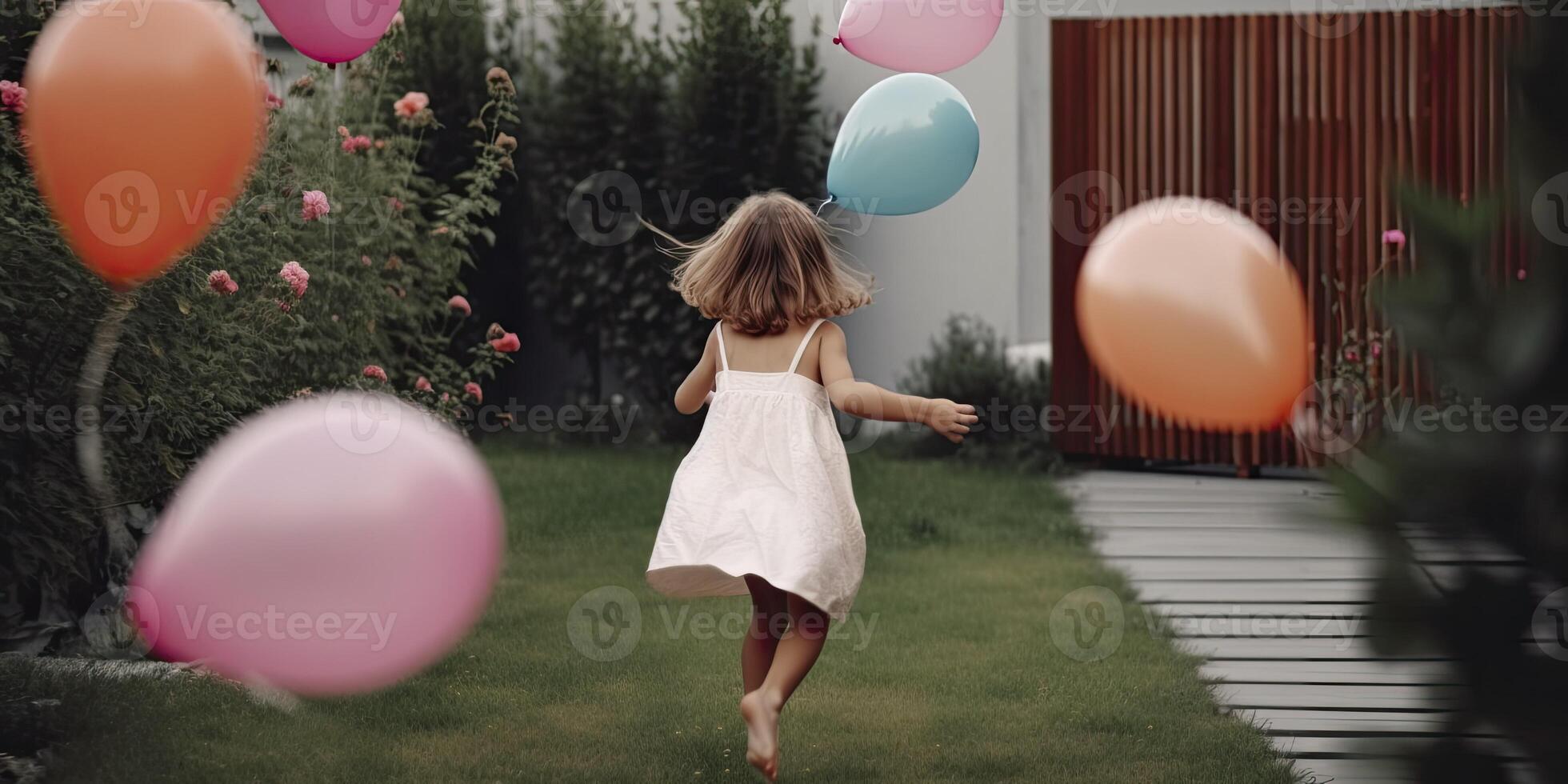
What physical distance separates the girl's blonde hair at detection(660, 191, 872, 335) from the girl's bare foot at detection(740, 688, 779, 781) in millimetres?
886

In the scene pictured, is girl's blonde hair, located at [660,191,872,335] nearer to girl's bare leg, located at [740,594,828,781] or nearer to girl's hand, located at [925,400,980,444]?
girl's hand, located at [925,400,980,444]

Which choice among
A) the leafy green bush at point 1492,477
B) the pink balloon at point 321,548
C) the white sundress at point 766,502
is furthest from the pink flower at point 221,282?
the leafy green bush at point 1492,477

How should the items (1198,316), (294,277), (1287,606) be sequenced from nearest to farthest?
(1198,316), (294,277), (1287,606)

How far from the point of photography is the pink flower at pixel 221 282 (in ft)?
13.0

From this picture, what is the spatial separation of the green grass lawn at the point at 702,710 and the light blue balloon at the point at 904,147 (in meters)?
1.35

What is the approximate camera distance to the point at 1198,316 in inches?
105

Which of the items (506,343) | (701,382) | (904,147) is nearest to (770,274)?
(701,382)

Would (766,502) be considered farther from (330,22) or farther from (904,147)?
(330,22)

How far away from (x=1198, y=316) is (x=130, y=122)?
2.15 meters

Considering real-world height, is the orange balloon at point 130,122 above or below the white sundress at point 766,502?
above

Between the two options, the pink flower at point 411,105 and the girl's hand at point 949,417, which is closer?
the girl's hand at point 949,417

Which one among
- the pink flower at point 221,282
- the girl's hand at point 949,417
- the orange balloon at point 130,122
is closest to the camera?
the orange balloon at point 130,122

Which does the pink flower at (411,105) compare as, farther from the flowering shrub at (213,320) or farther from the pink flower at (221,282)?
the pink flower at (221,282)

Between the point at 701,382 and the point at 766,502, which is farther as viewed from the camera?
the point at 701,382
